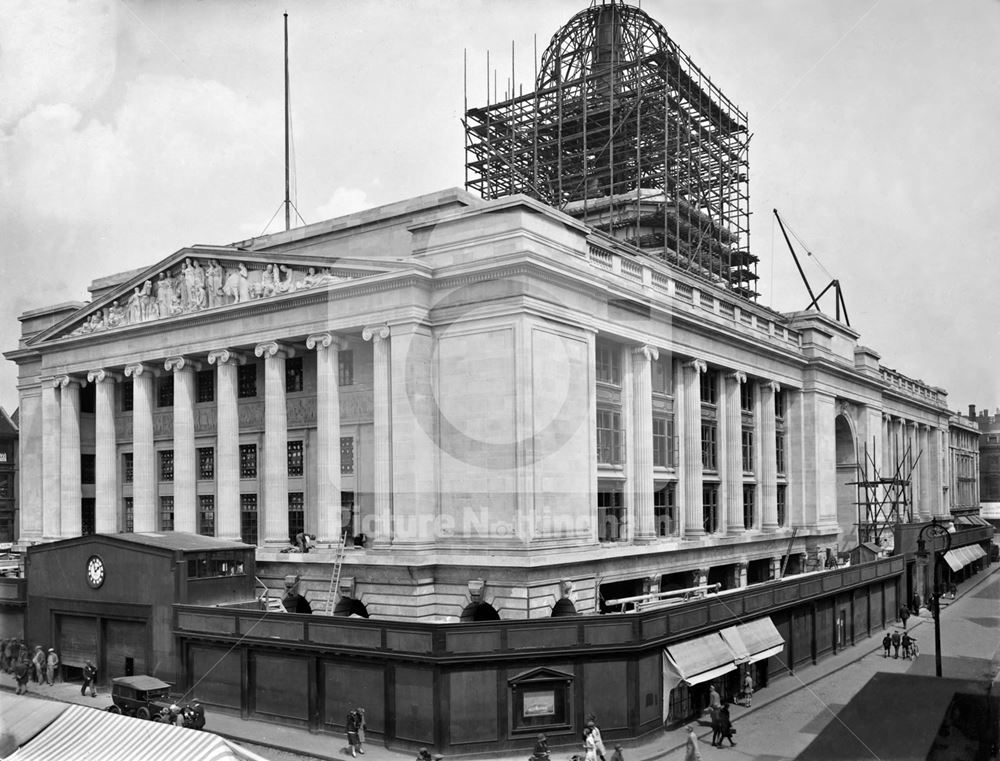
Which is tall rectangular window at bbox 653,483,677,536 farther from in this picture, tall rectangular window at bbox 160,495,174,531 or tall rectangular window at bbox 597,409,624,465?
tall rectangular window at bbox 160,495,174,531

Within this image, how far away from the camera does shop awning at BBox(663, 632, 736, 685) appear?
27219 mm

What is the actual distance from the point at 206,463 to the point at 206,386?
12.8ft

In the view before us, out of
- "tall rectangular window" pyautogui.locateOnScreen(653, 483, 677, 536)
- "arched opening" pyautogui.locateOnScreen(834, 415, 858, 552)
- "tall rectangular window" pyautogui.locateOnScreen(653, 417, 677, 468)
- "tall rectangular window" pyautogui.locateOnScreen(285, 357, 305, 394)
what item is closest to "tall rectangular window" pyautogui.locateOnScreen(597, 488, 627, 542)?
"tall rectangular window" pyautogui.locateOnScreen(653, 483, 677, 536)

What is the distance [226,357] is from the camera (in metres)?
43.2

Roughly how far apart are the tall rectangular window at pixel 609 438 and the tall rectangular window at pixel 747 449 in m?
15.4

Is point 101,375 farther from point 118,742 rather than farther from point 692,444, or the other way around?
point 118,742

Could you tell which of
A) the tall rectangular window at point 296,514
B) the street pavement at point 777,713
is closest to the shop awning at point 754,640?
the street pavement at point 777,713

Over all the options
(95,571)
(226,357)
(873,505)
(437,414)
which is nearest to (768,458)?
(873,505)

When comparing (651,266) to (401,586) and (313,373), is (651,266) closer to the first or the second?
(313,373)

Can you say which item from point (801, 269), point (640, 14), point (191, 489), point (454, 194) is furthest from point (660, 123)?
point (191, 489)

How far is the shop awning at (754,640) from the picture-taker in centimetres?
3012

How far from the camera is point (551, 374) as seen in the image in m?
Result: 36.0

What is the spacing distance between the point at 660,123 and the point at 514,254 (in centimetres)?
3431

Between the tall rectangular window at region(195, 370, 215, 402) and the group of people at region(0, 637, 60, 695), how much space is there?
14.4 meters
